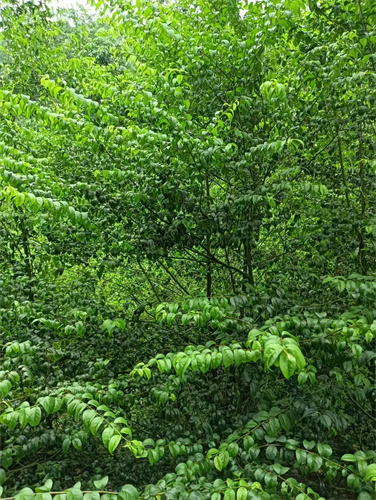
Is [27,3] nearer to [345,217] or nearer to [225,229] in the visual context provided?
[225,229]

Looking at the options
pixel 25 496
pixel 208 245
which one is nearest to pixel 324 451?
pixel 25 496

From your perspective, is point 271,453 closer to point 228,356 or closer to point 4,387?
point 228,356

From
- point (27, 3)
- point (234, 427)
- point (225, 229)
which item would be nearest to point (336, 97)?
point (225, 229)

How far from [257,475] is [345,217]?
1851mm

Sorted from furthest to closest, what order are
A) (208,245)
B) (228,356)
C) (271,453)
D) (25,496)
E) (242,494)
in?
1. (208,245)
2. (271,453)
3. (228,356)
4. (242,494)
5. (25,496)

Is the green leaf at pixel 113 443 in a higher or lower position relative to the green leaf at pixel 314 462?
higher

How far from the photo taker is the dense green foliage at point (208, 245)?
2186mm

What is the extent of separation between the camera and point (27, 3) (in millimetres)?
4297

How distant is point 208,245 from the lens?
10.00 feet

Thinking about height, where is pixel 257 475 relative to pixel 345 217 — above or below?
below

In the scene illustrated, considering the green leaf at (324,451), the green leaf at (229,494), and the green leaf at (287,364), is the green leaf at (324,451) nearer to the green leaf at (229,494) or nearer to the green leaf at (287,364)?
the green leaf at (229,494)

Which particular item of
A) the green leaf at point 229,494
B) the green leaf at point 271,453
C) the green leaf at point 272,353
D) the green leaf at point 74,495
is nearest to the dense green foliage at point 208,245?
the green leaf at point 271,453

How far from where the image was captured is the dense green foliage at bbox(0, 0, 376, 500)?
2.19m

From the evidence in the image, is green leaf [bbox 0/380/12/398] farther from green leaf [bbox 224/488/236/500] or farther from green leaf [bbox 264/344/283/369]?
green leaf [bbox 264/344/283/369]
